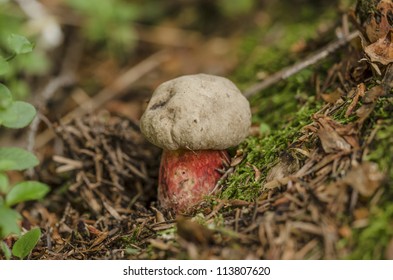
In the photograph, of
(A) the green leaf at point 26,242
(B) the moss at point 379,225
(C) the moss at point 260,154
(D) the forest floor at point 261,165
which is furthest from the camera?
(C) the moss at point 260,154

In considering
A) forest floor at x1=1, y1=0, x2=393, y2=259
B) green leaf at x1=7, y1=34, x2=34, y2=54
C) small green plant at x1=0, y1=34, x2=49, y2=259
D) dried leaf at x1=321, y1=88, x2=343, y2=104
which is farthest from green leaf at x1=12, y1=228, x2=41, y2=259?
dried leaf at x1=321, y1=88, x2=343, y2=104

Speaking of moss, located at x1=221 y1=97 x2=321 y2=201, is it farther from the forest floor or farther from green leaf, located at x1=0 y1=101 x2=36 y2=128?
green leaf, located at x1=0 y1=101 x2=36 y2=128

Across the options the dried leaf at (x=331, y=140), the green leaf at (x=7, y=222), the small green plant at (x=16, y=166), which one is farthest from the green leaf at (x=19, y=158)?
the dried leaf at (x=331, y=140)

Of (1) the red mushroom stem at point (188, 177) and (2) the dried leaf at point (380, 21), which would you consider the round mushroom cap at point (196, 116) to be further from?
(2) the dried leaf at point (380, 21)

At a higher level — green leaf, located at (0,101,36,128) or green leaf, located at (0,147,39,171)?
green leaf, located at (0,101,36,128)

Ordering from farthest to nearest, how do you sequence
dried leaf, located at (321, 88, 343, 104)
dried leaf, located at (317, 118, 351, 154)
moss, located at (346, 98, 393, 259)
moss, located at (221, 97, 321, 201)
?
dried leaf, located at (321, 88, 343, 104) < moss, located at (221, 97, 321, 201) < dried leaf, located at (317, 118, 351, 154) < moss, located at (346, 98, 393, 259)

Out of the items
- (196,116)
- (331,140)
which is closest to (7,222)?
(196,116)

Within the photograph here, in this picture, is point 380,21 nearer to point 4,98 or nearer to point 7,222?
point 4,98

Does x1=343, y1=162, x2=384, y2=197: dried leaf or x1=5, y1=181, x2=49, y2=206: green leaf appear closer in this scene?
x1=343, y1=162, x2=384, y2=197: dried leaf
